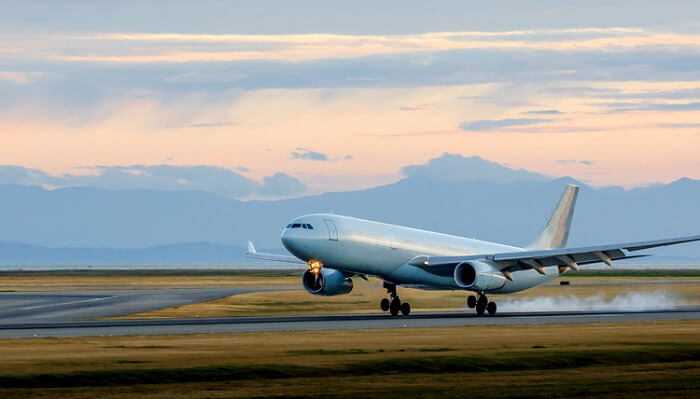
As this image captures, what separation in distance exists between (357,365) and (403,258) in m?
34.6

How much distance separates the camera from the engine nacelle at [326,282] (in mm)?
67000

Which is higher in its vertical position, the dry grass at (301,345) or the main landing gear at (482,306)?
the main landing gear at (482,306)

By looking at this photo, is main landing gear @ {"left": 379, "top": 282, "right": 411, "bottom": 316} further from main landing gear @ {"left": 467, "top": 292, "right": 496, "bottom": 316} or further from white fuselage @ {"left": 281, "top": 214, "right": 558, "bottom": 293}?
main landing gear @ {"left": 467, "top": 292, "right": 496, "bottom": 316}

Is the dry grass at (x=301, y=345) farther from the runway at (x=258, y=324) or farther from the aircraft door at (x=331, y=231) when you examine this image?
the aircraft door at (x=331, y=231)

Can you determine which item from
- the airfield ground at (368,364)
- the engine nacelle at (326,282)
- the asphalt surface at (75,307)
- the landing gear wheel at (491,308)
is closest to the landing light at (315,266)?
the engine nacelle at (326,282)

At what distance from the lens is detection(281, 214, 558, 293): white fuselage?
63.5 metres

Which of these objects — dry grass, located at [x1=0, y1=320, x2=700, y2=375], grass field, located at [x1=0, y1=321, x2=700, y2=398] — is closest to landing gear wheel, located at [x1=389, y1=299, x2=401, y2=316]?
dry grass, located at [x1=0, y1=320, x2=700, y2=375]

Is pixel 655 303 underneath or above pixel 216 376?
above

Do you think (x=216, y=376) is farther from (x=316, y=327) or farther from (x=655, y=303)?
(x=655, y=303)

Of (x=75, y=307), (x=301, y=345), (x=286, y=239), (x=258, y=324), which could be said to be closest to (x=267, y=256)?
(x=75, y=307)

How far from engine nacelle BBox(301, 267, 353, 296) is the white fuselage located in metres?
1.02

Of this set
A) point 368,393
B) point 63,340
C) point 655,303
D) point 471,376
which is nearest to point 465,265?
point 655,303

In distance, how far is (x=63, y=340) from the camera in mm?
41688

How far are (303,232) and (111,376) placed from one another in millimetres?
34151
